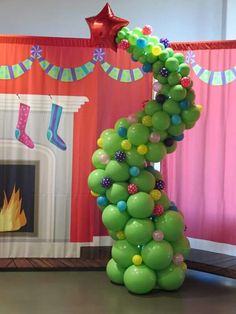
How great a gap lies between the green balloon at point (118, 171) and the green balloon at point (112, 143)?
97 mm

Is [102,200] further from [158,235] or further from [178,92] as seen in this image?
[178,92]

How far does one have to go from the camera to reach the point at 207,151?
4367 millimetres

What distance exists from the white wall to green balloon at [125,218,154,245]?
8.26ft

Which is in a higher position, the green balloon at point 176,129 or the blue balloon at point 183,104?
the blue balloon at point 183,104

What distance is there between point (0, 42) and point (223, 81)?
2.07 metres

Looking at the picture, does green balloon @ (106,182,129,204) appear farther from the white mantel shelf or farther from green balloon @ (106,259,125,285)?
the white mantel shelf

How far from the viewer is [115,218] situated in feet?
12.2

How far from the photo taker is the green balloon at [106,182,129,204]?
12.3ft

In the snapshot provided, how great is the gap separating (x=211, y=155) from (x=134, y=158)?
0.98 m

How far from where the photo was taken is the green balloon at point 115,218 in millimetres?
3732

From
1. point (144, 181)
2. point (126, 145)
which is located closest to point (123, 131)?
point (126, 145)

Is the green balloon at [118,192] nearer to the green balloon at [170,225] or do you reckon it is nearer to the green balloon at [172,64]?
the green balloon at [170,225]

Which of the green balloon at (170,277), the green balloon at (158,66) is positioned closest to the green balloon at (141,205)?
the green balloon at (170,277)

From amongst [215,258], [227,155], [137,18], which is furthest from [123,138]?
[137,18]
